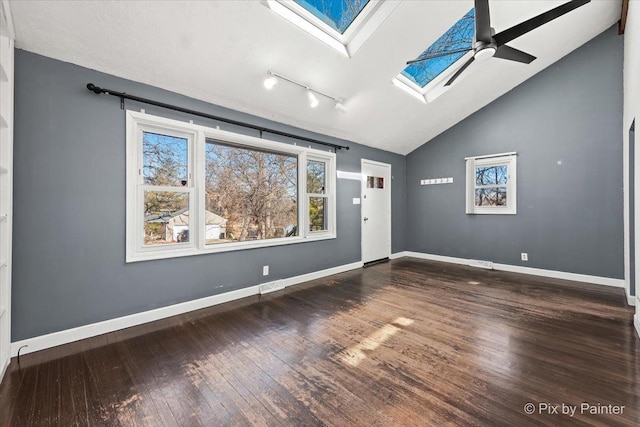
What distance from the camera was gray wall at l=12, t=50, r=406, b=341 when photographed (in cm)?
218

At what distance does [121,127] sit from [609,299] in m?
5.86

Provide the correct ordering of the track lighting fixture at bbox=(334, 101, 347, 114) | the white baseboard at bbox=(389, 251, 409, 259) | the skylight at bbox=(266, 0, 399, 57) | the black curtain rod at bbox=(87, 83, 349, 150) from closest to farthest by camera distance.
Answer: the black curtain rod at bbox=(87, 83, 349, 150)
the skylight at bbox=(266, 0, 399, 57)
the track lighting fixture at bbox=(334, 101, 347, 114)
the white baseboard at bbox=(389, 251, 409, 259)

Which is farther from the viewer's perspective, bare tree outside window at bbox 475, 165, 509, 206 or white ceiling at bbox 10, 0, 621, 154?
bare tree outside window at bbox 475, 165, 509, 206

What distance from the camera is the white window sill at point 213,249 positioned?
2.74 m

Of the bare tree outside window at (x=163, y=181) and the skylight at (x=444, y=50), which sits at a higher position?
the skylight at (x=444, y=50)

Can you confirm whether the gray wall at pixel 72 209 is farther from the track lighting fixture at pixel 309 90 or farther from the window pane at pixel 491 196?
the window pane at pixel 491 196

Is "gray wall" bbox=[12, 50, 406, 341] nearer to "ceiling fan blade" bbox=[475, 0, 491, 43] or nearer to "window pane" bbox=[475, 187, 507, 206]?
"ceiling fan blade" bbox=[475, 0, 491, 43]

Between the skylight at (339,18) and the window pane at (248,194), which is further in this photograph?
the window pane at (248,194)

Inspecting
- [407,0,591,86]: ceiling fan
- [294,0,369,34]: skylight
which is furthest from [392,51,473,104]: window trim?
[407,0,591,86]: ceiling fan

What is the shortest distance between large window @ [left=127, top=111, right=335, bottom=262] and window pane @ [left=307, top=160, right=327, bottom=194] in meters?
0.02

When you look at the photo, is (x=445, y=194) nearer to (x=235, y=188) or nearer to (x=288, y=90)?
(x=288, y=90)

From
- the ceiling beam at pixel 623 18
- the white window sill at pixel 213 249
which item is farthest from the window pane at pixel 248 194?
the ceiling beam at pixel 623 18

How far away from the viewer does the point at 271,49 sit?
2803 mm

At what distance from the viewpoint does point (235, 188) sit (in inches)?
143
